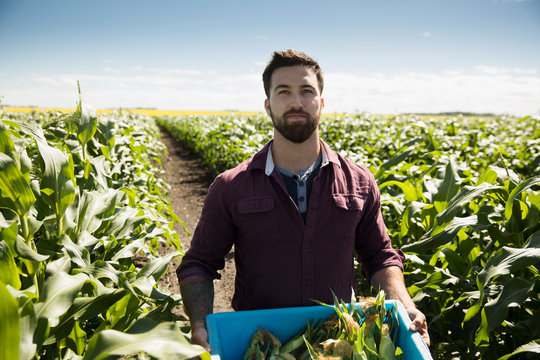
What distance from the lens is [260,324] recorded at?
50.2 inches

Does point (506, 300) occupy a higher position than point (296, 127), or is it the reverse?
point (296, 127)

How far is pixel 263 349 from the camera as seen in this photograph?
1259mm

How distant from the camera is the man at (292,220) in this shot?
66.1 inches

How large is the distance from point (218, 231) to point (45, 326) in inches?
30.0

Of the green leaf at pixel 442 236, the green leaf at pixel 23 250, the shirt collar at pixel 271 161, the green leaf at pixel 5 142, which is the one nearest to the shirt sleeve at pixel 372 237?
the green leaf at pixel 442 236

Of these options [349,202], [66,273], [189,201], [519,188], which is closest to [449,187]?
[519,188]

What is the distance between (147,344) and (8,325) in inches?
11.9

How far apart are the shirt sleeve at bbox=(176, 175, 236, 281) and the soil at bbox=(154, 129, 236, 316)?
40 centimetres

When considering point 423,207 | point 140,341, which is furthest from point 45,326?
point 423,207

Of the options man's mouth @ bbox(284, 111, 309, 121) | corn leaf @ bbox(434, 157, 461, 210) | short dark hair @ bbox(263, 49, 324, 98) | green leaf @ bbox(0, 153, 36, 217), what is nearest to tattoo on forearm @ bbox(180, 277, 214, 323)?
green leaf @ bbox(0, 153, 36, 217)

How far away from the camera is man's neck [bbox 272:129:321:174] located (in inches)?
70.3

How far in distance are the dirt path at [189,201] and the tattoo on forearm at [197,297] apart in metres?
0.44

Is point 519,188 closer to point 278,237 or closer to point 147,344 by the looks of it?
point 278,237

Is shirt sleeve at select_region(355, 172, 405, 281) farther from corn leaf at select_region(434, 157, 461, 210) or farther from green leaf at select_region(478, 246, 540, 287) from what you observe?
corn leaf at select_region(434, 157, 461, 210)
